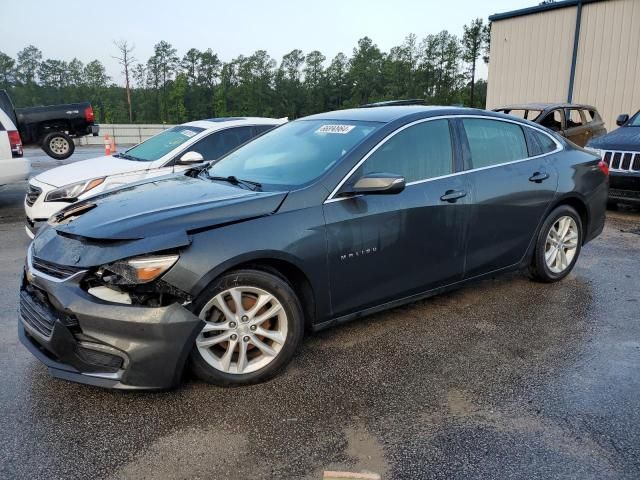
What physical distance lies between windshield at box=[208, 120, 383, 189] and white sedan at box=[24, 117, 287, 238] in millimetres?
1793

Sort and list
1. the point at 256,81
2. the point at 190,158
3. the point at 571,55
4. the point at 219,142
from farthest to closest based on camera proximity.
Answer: the point at 256,81
the point at 571,55
the point at 219,142
the point at 190,158

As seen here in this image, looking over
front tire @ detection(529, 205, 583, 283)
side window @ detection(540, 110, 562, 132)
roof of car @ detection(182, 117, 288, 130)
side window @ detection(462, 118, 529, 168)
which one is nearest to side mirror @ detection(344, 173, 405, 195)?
side window @ detection(462, 118, 529, 168)

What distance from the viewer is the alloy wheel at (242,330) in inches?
118

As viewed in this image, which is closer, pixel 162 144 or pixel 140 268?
pixel 140 268

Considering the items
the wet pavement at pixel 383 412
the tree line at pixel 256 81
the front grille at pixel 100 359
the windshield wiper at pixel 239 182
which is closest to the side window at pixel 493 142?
the wet pavement at pixel 383 412

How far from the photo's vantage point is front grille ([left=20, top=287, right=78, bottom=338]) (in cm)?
279

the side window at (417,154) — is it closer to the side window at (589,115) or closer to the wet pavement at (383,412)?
the wet pavement at (383,412)

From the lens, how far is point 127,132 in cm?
3444

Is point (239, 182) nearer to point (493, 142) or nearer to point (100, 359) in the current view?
point (100, 359)

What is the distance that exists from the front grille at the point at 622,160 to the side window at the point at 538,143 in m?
3.73

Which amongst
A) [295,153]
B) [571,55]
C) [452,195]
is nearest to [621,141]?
[452,195]

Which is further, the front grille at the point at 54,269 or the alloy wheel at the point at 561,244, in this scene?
the alloy wheel at the point at 561,244

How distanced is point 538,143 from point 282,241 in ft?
9.13

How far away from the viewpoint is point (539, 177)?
4.50 m
